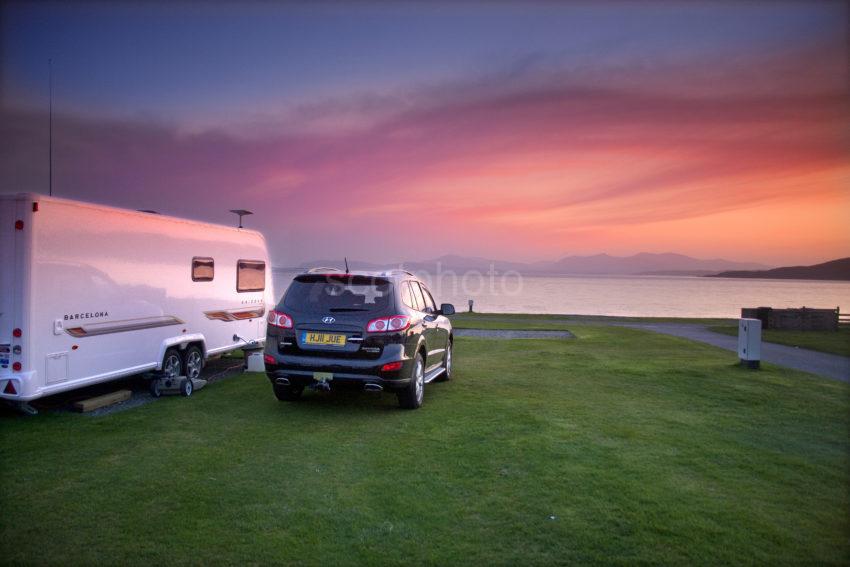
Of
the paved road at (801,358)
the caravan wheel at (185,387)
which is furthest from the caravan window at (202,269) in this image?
the paved road at (801,358)

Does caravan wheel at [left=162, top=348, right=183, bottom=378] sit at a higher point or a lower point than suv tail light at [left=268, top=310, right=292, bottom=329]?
lower

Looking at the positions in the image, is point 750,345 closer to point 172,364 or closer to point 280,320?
point 280,320

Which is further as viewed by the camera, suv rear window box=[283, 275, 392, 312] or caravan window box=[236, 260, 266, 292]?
caravan window box=[236, 260, 266, 292]

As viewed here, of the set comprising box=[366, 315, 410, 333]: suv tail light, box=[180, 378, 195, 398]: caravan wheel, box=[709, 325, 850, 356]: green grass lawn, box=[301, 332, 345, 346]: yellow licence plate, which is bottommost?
box=[709, 325, 850, 356]: green grass lawn

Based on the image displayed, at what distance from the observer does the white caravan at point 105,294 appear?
6867 mm

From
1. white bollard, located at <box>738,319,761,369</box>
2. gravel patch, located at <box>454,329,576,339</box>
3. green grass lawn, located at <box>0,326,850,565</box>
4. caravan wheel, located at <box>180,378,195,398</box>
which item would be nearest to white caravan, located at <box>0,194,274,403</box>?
caravan wheel, located at <box>180,378,195,398</box>

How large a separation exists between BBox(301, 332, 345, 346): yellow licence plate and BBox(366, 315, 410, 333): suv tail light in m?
0.40

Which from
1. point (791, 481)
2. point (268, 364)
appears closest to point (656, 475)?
point (791, 481)

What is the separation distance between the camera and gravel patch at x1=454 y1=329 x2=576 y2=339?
67.7ft

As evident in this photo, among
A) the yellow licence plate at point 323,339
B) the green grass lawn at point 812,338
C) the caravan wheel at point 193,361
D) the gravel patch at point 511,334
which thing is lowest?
the green grass lawn at point 812,338

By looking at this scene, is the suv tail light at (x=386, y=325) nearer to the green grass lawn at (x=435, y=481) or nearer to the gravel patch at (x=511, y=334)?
the green grass lawn at (x=435, y=481)

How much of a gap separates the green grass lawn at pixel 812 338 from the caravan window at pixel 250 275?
1621 cm

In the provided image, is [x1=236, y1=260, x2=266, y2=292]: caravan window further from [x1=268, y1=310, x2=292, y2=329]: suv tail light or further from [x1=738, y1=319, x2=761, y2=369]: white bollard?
[x1=738, y1=319, x2=761, y2=369]: white bollard

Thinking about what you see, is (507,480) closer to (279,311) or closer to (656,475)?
A: (656,475)
